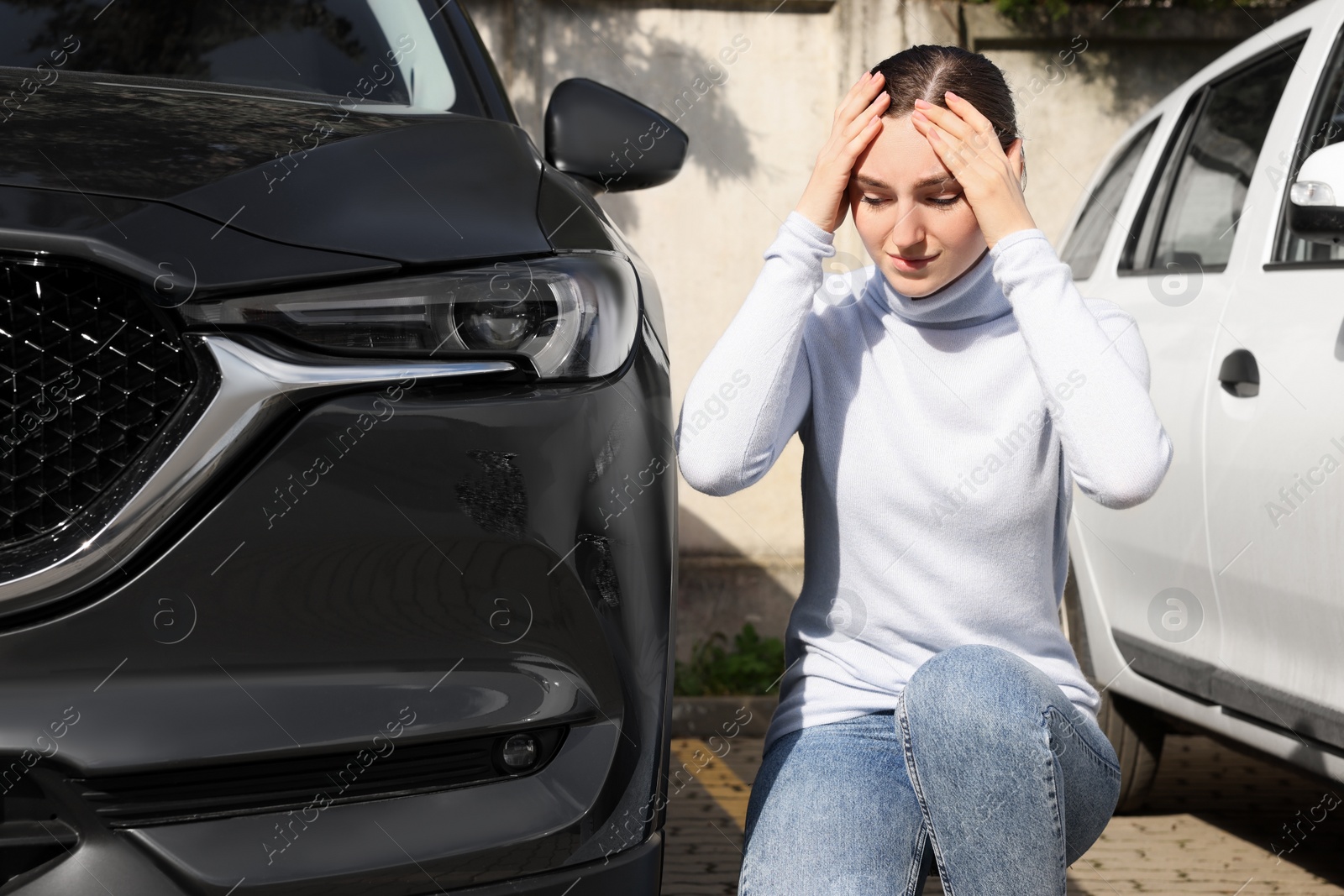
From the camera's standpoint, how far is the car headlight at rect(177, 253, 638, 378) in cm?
146

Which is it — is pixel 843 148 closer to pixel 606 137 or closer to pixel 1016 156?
pixel 1016 156

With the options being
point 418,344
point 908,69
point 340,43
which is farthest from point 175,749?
point 340,43

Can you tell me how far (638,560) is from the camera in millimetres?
1551

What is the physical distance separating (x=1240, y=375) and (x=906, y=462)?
128 cm

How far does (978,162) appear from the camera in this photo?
1.77m

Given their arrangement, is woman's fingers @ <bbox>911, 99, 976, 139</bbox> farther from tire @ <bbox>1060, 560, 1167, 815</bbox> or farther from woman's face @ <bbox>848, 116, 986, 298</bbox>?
tire @ <bbox>1060, 560, 1167, 815</bbox>

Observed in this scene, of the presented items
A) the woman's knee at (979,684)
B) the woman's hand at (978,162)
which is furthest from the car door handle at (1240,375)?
the woman's knee at (979,684)

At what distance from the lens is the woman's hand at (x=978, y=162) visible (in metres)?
1.77

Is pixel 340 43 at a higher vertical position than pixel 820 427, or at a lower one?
higher

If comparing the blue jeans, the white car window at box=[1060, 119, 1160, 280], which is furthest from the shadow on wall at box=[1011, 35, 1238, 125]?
the blue jeans

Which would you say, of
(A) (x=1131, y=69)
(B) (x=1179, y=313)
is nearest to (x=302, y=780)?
(B) (x=1179, y=313)

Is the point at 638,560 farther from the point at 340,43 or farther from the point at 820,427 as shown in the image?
the point at 340,43

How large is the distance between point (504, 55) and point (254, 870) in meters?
4.93

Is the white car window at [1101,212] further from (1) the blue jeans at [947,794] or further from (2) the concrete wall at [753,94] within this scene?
(1) the blue jeans at [947,794]
